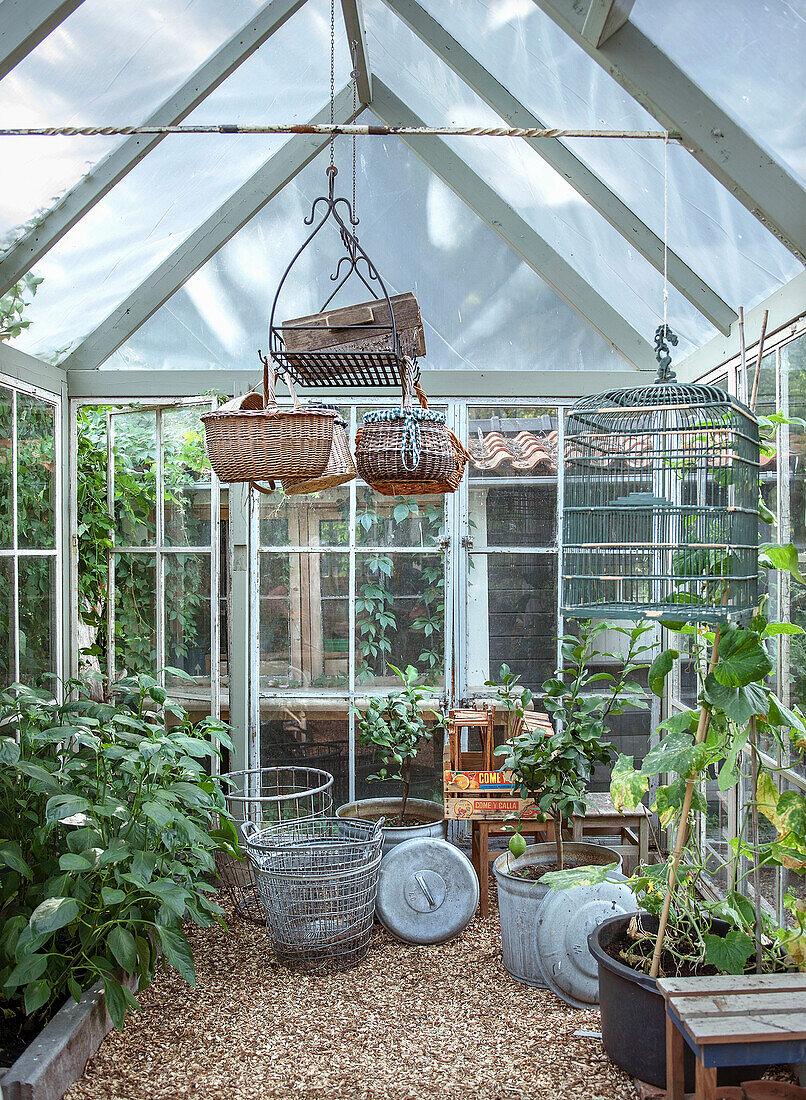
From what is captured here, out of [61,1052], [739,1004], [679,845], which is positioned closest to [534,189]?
[679,845]

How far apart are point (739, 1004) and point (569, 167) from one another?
2.95 m

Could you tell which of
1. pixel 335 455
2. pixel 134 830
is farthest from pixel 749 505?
pixel 134 830

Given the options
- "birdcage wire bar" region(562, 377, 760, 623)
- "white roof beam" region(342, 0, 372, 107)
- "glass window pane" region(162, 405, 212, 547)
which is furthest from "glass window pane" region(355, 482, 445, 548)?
"white roof beam" region(342, 0, 372, 107)

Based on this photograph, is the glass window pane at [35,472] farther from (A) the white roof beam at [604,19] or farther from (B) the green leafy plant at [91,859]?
(A) the white roof beam at [604,19]

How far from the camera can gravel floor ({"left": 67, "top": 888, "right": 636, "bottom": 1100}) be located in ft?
8.08

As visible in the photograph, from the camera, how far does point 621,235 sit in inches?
142

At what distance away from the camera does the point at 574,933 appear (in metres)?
2.82

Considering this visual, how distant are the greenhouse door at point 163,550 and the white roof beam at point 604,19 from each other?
91.9 inches

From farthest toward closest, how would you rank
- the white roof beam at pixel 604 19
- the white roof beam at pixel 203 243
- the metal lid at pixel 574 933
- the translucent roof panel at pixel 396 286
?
the translucent roof panel at pixel 396 286
the white roof beam at pixel 203 243
the metal lid at pixel 574 933
the white roof beam at pixel 604 19

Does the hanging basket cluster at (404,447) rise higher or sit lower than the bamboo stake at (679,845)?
higher

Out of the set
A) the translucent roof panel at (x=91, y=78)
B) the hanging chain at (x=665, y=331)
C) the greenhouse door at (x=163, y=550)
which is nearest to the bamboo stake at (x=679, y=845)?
the hanging chain at (x=665, y=331)

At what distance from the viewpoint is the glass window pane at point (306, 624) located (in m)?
4.27

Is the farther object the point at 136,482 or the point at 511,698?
the point at 136,482

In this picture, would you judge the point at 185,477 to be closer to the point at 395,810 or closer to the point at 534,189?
the point at 395,810
